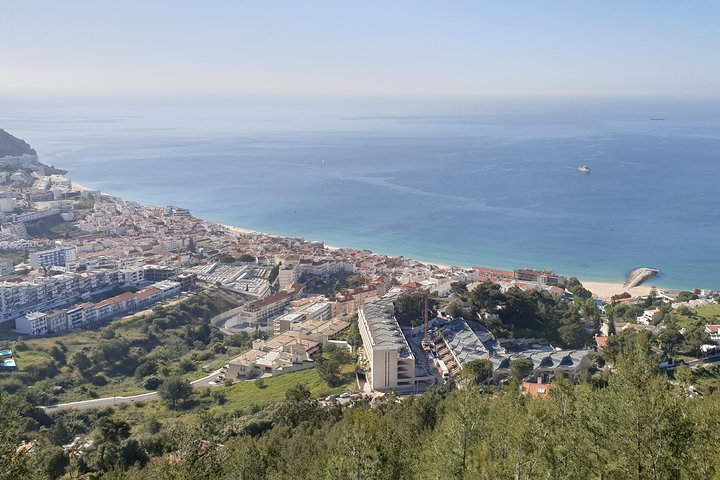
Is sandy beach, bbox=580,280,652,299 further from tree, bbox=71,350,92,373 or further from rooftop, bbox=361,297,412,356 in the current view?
tree, bbox=71,350,92,373

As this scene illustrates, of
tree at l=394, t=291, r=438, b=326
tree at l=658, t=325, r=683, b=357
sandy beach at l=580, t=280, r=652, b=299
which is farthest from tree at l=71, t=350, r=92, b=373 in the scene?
sandy beach at l=580, t=280, r=652, b=299

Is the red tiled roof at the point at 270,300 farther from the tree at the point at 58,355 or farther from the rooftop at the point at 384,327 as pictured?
the tree at the point at 58,355

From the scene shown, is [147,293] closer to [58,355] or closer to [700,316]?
[58,355]

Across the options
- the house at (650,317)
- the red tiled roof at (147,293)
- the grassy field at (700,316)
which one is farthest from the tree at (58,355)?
the grassy field at (700,316)

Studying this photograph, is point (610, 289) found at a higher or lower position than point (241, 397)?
lower

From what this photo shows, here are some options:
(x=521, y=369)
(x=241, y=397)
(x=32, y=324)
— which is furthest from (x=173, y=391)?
(x=32, y=324)
